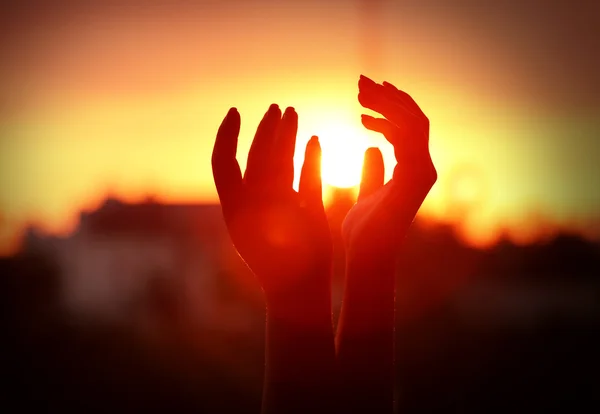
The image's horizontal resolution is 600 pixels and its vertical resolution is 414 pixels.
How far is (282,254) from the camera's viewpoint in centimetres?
151

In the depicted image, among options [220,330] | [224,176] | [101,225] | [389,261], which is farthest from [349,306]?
[101,225]

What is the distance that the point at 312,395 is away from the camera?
57.7 inches

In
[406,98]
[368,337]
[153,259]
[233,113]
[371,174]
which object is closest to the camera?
[233,113]

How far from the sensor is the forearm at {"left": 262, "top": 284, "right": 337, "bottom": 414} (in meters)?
1.46

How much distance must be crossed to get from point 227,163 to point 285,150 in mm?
156

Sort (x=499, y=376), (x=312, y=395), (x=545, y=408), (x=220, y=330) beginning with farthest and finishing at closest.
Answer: (x=220, y=330)
(x=499, y=376)
(x=545, y=408)
(x=312, y=395)

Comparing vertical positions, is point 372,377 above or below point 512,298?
above

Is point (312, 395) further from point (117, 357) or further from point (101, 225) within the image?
Result: point (101, 225)

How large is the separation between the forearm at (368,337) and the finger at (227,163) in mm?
354

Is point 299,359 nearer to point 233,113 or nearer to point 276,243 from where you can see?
point 276,243

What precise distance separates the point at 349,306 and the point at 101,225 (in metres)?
33.4

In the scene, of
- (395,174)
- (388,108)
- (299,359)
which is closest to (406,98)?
(388,108)

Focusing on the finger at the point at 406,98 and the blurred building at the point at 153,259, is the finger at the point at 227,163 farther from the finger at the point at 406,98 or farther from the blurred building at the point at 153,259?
the blurred building at the point at 153,259

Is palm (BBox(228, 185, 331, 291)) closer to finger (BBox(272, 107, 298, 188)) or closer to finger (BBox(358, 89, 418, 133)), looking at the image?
finger (BBox(272, 107, 298, 188))
